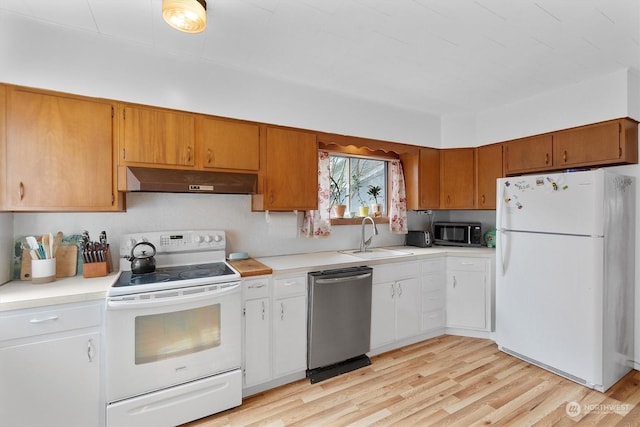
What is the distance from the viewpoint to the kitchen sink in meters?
2.94

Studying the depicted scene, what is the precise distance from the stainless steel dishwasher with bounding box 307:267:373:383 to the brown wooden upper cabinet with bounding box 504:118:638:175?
78.0 inches

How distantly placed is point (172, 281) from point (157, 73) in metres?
1.46

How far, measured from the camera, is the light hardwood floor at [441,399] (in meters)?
1.90

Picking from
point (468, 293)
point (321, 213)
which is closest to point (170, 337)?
point (321, 213)

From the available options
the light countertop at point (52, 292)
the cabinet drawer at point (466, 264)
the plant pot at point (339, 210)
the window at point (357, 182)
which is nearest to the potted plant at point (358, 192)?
the window at point (357, 182)

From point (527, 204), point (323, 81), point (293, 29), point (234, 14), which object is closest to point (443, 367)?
point (527, 204)

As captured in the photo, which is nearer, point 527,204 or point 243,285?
point 243,285

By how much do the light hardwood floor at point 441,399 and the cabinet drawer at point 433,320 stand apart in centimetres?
43

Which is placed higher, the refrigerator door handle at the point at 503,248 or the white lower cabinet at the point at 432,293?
the refrigerator door handle at the point at 503,248

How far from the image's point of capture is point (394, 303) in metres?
2.81

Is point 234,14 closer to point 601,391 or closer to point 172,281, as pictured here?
point 172,281

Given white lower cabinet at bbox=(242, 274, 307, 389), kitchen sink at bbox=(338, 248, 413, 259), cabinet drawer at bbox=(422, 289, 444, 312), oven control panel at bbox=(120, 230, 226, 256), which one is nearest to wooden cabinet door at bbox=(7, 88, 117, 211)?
oven control panel at bbox=(120, 230, 226, 256)

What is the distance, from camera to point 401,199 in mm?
3512

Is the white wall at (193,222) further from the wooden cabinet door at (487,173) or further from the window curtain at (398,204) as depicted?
the wooden cabinet door at (487,173)
